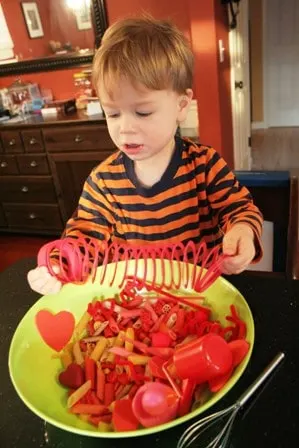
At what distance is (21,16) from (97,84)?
220 cm

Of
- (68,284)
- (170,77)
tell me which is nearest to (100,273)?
(68,284)

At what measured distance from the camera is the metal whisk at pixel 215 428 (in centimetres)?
47

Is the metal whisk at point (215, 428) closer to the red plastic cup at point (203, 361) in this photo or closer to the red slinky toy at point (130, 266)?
the red plastic cup at point (203, 361)

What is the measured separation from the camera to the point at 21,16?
100.0 inches

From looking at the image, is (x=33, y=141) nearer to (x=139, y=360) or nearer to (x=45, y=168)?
(x=45, y=168)

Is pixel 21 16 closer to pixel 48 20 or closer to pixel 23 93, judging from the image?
pixel 48 20

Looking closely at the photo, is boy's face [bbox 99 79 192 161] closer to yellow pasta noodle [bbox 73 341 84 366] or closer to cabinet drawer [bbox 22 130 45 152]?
yellow pasta noodle [bbox 73 341 84 366]

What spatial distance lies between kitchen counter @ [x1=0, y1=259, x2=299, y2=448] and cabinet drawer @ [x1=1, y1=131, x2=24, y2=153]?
74.6 inches

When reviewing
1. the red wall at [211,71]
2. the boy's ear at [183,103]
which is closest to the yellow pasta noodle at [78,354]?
the boy's ear at [183,103]

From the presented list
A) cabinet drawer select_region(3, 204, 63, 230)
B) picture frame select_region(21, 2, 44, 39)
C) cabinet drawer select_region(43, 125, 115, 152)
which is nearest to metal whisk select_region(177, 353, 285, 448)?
cabinet drawer select_region(43, 125, 115, 152)

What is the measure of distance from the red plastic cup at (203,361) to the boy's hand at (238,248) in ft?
0.42

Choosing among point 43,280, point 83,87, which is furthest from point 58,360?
point 83,87

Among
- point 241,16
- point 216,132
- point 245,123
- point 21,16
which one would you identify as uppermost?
point 21,16

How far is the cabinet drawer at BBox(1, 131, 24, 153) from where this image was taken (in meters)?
2.40
